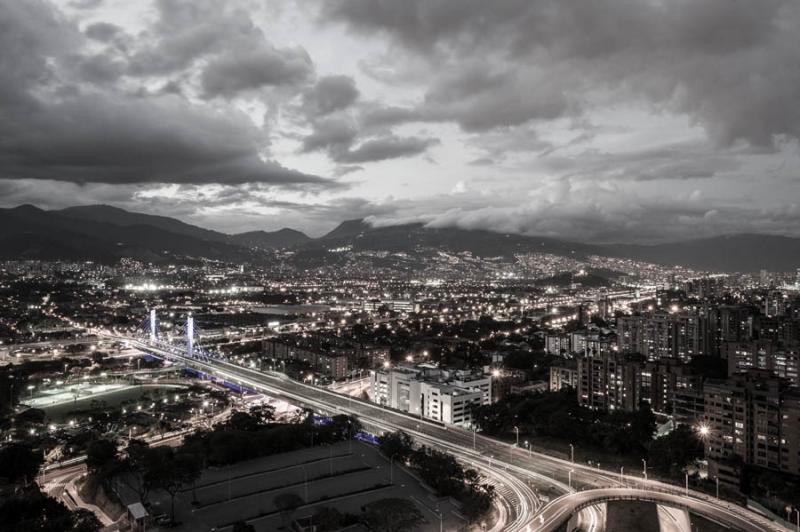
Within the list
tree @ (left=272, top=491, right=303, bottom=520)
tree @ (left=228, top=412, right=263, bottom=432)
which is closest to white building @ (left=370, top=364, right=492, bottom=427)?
tree @ (left=228, top=412, right=263, bottom=432)

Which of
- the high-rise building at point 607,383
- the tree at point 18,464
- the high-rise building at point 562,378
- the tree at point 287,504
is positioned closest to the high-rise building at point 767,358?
the high-rise building at point 607,383

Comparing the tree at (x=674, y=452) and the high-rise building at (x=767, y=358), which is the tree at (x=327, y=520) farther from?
the high-rise building at (x=767, y=358)

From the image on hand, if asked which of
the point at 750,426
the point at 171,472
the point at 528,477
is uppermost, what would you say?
the point at 750,426

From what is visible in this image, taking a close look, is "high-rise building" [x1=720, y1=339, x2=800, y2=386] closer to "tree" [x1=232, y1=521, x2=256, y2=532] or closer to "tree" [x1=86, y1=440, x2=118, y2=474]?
"tree" [x1=232, y1=521, x2=256, y2=532]

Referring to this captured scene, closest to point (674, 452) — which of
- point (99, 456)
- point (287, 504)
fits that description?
point (287, 504)

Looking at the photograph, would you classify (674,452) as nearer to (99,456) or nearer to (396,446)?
(396,446)
